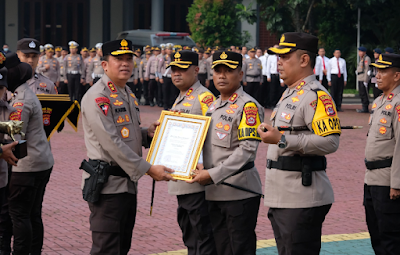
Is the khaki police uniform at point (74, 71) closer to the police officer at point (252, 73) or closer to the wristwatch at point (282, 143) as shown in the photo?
the police officer at point (252, 73)

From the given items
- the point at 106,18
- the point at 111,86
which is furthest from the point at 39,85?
the point at 106,18

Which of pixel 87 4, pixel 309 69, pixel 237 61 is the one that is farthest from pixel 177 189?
pixel 87 4

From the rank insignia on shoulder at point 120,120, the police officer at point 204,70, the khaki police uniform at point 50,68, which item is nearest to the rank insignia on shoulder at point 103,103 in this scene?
the rank insignia on shoulder at point 120,120

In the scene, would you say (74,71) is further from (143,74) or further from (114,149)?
(114,149)

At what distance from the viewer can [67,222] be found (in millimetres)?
7723

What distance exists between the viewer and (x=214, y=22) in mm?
32625

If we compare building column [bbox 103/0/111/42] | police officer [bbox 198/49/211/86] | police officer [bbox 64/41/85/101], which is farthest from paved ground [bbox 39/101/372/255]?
building column [bbox 103/0/111/42]

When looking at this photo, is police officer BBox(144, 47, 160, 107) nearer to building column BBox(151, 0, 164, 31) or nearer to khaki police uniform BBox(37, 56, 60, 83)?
khaki police uniform BBox(37, 56, 60, 83)

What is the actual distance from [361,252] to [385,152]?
1328mm

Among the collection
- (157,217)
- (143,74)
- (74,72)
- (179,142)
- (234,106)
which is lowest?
(143,74)

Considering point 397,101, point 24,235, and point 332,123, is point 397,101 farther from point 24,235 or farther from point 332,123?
point 24,235

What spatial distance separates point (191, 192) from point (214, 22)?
27.4 metres

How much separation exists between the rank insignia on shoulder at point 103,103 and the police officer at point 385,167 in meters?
2.39

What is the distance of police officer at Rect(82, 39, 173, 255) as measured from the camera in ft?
16.4
